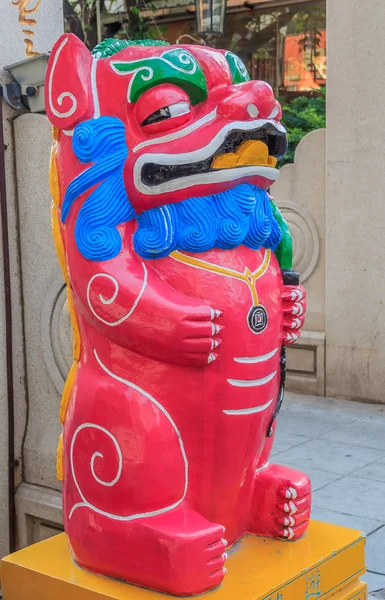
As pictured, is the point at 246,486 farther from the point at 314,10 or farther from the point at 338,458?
the point at 314,10

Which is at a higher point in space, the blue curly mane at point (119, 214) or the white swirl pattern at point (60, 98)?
the white swirl pattern at point (60, 98)

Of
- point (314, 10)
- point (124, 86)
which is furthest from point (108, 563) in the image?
point (314, 10)

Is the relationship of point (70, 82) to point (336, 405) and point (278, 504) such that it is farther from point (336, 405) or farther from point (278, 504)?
point (336, 405)

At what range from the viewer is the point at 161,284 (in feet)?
7.80

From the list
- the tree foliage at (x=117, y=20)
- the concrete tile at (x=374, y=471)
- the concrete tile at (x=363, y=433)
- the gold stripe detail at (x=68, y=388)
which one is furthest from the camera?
the tree foliage at (x=117, y=20)

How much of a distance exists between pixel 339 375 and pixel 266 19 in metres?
7.88

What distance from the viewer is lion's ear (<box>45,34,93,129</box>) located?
7.83 feet

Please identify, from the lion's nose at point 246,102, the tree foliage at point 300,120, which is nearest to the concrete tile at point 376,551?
the lion's nose at point 246,102

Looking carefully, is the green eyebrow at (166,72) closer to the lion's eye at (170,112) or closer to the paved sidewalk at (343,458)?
the lion's eye at (170,112)

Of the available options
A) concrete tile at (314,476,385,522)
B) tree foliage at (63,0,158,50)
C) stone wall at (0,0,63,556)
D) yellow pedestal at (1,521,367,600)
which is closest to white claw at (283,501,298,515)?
yellow pedestal at (1,521,367,600)

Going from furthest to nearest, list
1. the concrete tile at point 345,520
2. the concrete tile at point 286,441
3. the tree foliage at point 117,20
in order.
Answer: the tree foliage at point 117,20 < the concrete tile at point 286,441 < the concrete tile at point 345,520

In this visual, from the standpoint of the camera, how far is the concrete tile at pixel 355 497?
179 inches

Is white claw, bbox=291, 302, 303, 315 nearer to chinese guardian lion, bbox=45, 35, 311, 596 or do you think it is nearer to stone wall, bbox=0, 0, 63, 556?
chinese guardian lion, bbox=45, 35, 311, 596

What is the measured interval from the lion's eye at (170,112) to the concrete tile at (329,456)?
3.39 m
